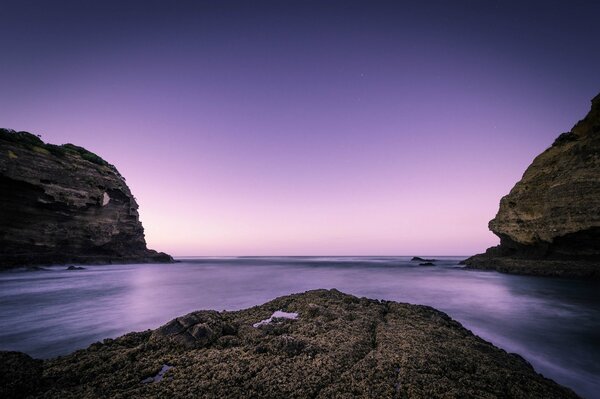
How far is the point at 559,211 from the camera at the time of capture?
81.5ft

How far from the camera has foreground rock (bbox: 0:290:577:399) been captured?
156 inches

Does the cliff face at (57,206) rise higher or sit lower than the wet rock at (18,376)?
higher

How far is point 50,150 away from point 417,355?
47953 millimetres

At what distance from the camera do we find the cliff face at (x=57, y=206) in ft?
97.0

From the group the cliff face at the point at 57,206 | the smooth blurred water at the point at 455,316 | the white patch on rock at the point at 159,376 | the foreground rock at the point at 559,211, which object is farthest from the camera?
the cliff face at the point at 57,206

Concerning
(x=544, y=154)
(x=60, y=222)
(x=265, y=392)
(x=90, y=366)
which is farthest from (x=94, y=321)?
(x=544, y=154)

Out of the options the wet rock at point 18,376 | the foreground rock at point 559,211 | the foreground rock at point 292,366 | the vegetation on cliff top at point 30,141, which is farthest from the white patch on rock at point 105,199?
the foreground rock at point 559,211

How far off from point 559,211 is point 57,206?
56.3m

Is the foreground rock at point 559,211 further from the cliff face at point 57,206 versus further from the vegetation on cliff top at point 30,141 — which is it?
the vegetation on cliff top at point 30,141

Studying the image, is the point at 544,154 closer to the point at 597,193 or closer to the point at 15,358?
the point at 597,193

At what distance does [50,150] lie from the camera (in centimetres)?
3519

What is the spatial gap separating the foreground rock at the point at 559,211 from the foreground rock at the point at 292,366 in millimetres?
26887

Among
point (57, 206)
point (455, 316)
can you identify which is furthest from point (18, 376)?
point (57, 206)

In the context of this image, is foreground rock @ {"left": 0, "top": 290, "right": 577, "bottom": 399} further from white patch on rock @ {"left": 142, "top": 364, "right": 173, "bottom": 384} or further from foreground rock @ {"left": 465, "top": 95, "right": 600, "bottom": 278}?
foreground rock @ {"left": 465, "top": 95, "right": 600, "bottom": 278}
